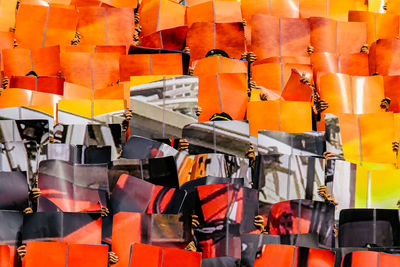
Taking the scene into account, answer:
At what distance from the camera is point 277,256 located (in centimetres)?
796

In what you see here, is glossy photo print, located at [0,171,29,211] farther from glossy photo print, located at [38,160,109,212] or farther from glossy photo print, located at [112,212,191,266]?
glossy photo print, located at [112,212,191,266]

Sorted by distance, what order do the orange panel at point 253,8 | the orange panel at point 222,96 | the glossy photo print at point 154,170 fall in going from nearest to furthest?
the glossy photo print at point 154,170, the orange panel at point 222,96, the orange panel at point 253,8

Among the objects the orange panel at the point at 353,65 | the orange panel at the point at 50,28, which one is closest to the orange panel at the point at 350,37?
the orange panel at the point at 353,65

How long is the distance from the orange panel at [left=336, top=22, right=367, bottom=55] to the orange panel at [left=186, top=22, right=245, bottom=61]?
3.45 ft

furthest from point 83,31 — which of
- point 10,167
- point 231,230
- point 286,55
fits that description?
point 231,230

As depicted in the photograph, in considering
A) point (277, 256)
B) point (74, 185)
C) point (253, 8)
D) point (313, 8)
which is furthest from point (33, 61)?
point (277, 256)

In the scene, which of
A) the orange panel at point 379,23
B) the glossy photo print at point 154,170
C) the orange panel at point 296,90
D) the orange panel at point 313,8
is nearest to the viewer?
the glossy photo print at point 154,170

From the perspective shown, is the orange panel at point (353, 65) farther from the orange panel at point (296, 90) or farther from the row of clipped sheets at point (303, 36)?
the orange panel at point (296, 90)

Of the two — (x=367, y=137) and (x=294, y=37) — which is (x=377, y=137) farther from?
(x=294, y=37)

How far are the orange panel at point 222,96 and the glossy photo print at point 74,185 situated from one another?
1.46m

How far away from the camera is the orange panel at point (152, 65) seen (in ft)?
33.8

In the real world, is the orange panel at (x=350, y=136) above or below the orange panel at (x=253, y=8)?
below

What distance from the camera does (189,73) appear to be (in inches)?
408

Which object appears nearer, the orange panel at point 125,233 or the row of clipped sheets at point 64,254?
the row of clipped sheets at point 64,254
